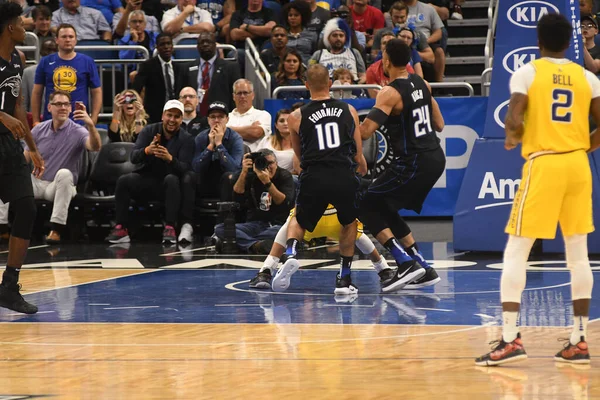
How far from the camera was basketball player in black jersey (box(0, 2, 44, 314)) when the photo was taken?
27.0 ft

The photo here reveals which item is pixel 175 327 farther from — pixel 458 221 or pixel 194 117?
pixel 194 117

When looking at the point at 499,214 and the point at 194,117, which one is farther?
the point at 194,117

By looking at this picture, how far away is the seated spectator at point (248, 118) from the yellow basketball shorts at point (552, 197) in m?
8.25

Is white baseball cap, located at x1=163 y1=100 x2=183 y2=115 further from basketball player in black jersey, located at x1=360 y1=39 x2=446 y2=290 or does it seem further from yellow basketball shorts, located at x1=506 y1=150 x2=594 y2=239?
yellow basketball shorts, located at x1=506 y1=150 x2=594 y2=239

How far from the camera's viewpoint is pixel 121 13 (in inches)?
687

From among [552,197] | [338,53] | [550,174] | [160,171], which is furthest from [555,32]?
[338,53]

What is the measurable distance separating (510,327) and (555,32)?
174 centimetres

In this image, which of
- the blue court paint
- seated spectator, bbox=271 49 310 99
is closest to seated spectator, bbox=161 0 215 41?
seated spectator, bbox=271 49 310 99

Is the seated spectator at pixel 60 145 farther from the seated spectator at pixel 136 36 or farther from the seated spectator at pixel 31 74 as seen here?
the seated spectator at pixel 136 36

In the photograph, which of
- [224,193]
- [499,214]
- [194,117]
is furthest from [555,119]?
[194,117]

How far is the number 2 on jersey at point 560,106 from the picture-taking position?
633cm

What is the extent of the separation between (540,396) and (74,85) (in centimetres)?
1072

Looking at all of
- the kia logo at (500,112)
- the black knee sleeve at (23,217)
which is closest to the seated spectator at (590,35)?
the kia logo at (500,112)

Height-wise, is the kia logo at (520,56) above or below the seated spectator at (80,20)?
below
